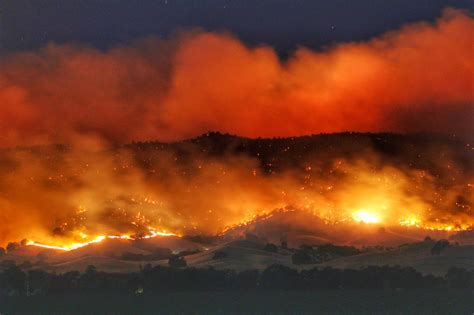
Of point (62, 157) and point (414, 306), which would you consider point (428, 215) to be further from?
point (62, 157)

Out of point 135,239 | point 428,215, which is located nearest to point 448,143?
point 428,215

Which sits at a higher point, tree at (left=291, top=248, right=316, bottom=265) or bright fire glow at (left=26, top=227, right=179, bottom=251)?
bright fire glow at (left=26, top=227, right=179, bottom=251)

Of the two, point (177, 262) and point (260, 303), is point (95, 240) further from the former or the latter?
point (260, 303)

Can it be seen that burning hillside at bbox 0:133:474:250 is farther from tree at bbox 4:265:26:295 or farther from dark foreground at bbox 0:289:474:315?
dark foreground at bbox 0:289:474:315

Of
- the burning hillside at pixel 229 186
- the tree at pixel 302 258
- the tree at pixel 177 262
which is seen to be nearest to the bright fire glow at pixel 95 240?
the burning hillside at pixel 229 186

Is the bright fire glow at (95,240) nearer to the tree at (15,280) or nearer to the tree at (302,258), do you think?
the tree at (15,280)

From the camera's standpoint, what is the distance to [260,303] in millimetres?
12547

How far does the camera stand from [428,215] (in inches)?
678

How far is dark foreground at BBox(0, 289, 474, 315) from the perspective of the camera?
1212cm

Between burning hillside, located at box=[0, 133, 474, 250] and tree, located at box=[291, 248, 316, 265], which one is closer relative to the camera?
tree, located at box=[291, 248, 316, 265]

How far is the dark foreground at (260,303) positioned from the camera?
12125mm

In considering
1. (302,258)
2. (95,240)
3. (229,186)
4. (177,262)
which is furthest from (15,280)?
(229,186)

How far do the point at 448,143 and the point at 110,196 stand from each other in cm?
750

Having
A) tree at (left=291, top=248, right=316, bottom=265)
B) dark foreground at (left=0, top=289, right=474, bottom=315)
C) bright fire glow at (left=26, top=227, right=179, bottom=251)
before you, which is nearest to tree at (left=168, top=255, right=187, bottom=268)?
dark foreground at (left=0, top=289, right=474, bottom=315)
